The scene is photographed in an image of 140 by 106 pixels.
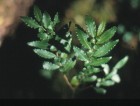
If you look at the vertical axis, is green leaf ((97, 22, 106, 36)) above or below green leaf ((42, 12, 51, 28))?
below

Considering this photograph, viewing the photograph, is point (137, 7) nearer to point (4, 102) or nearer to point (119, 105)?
point (119, 105)

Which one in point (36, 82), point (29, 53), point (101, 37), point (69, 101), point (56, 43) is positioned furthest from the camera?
point (29, 53)

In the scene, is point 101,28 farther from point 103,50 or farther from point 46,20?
point 46,20

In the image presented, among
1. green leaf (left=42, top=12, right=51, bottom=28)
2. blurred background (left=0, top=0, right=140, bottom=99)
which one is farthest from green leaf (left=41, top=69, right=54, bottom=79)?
green leaf (left=42, top=12, right=51, bottom=28)

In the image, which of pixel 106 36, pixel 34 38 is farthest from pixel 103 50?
pixel 34 38

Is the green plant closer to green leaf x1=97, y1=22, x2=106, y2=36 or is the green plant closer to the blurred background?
green leaf x1=97, y1=22, x2=106, y2=36

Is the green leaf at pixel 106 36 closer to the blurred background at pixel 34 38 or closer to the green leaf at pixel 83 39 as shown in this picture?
the green leaf at pixel 83 39

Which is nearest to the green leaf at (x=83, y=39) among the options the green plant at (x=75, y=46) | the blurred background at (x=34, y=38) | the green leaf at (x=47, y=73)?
the green plant at (x=75, y=46)

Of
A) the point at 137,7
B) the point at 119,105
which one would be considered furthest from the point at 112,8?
the point at 119,105
